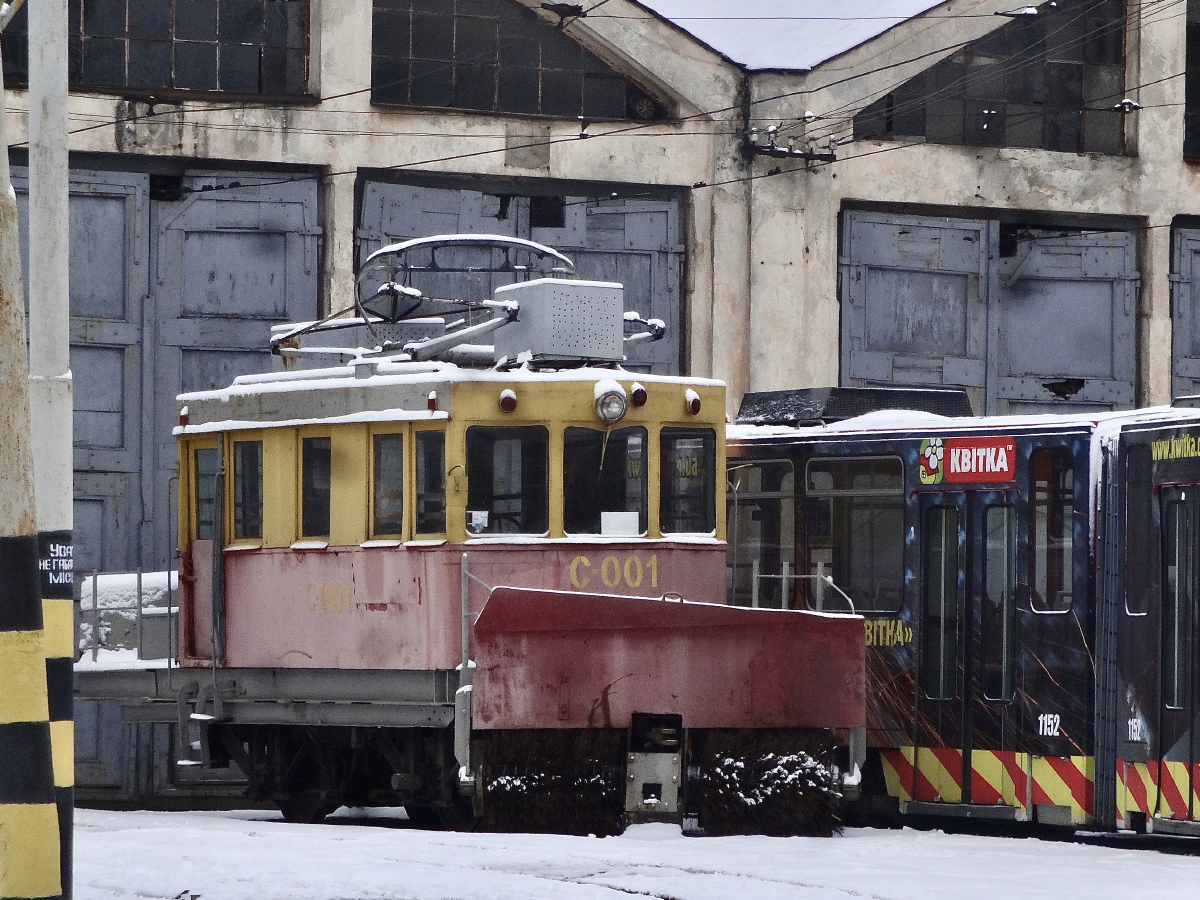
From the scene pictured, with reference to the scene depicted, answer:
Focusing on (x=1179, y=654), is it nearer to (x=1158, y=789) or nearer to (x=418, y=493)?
(x=1158, y=789)

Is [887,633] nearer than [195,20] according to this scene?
Yes

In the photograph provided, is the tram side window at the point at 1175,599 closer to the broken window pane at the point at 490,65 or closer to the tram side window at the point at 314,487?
the tram side window at the point at 314,487

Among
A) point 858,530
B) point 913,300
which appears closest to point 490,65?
point 913,300

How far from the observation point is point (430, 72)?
2228 cm

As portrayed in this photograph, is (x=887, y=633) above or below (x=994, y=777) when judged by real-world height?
above

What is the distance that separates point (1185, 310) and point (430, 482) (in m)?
13.2

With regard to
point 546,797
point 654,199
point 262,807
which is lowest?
point 262,807

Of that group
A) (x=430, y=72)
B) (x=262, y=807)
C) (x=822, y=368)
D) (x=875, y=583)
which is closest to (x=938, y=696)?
(x=875, y=583)

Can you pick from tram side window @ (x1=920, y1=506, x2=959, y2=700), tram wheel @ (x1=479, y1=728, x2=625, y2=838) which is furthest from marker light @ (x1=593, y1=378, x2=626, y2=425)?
tram side window @ (x1=920, y1=506, x2=959, y2=700)

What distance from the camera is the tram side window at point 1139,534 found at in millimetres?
13461

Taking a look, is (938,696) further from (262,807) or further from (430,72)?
(430,72)

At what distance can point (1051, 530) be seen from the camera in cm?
1426

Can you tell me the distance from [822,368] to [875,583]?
7.71 meters

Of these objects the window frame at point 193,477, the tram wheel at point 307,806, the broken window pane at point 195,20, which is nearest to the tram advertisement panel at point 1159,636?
the tram wheel at point 307,806
